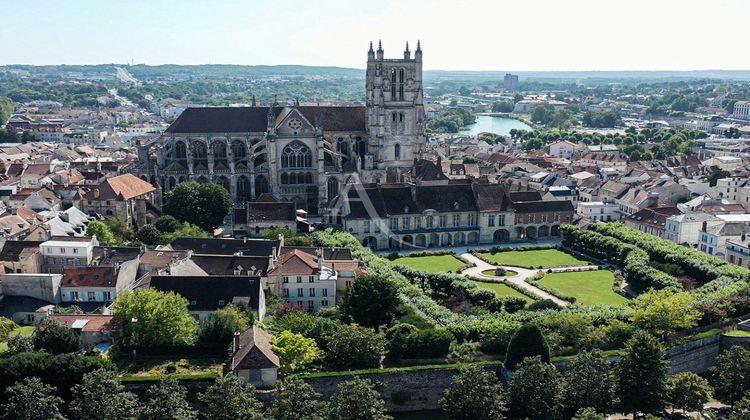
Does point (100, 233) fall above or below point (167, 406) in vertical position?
above

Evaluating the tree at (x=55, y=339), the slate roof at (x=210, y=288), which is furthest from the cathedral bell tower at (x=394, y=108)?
the tree at (x=55, y=339)

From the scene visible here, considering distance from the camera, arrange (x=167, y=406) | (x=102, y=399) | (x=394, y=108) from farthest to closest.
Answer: (x=394, y=108) < (x=102, y=399) < (x=167, y=406)

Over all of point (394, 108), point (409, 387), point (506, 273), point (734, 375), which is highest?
point (394, 108)

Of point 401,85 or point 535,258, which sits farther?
point 401,85

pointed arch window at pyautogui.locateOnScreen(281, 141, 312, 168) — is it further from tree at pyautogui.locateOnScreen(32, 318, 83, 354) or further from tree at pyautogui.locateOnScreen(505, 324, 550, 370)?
tree at pyautogui.locateOnScreen(505, 324, 550, 370)

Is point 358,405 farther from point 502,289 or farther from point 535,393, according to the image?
point 502,289

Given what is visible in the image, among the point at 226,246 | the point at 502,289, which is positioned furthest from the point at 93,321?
the point at 502,289

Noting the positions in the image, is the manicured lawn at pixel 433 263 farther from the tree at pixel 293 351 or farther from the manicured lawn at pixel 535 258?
the tree at pixel 293 351

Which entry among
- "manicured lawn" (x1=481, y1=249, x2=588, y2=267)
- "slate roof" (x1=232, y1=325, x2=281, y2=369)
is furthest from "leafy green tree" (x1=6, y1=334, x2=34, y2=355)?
"manicured lawn" (x1=481, y1=249, x2=588, y2=267)
